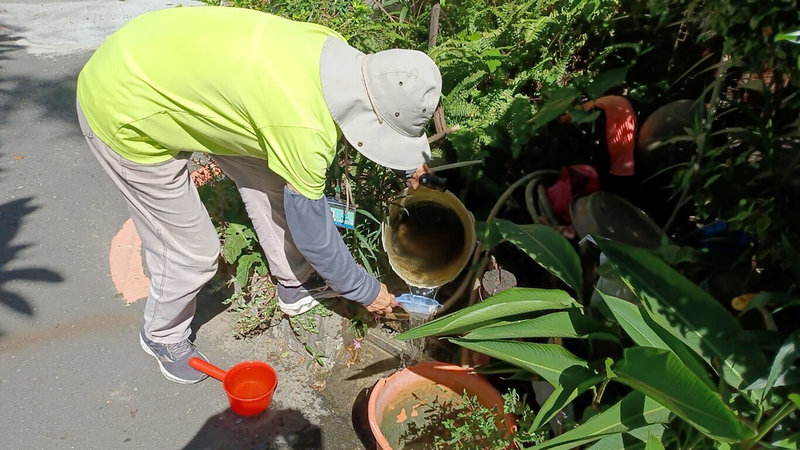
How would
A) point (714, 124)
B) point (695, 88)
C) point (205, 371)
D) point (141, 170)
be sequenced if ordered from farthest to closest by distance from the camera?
point (695, 88) → point (205, 371) → point (714, 124) → point (141, 170)

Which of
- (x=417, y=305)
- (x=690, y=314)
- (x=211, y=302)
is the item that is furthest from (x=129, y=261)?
(x=690, y=314)

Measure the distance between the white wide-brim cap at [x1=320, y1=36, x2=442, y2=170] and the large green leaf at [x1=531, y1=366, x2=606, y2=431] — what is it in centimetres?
86

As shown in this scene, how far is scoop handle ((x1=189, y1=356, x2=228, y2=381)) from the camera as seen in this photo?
108 inches

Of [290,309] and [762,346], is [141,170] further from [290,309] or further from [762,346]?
[762,346]

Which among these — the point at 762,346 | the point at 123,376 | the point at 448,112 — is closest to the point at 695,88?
the point at 448,112

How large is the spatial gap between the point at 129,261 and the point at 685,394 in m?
2.83

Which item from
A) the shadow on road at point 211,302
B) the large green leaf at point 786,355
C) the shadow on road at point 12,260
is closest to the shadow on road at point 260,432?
the shadow on road at point 211,302

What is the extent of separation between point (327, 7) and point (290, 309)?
5.96ft

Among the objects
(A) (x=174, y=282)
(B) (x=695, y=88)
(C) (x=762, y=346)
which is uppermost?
(B) (x=695, y=88)

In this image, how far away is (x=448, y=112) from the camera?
3020mm

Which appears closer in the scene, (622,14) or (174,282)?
(174,282)

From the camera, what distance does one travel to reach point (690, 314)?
74.8 inches

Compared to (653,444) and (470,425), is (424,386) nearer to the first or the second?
(470,425)

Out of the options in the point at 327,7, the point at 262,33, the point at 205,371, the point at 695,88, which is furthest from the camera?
the point at 327,7
